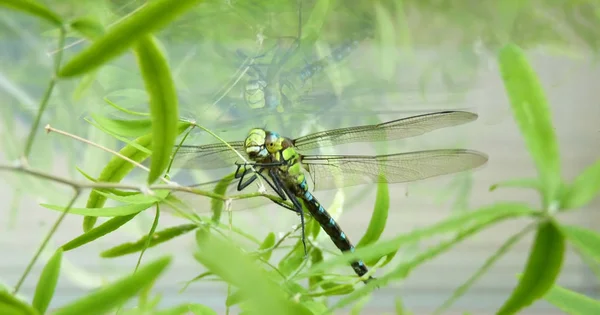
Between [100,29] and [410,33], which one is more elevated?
[410,33]

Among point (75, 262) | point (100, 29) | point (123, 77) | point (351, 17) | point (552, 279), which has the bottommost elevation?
point (552, 279)

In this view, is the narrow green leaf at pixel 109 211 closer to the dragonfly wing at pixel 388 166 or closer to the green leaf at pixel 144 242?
the green leaf at pixel 144 242

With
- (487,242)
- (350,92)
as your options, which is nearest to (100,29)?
(350,92)

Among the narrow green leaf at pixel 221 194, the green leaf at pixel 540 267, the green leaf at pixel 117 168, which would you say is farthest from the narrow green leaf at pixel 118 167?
the green leaf at pixel 540 267

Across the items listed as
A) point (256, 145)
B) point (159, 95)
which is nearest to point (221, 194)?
point (256, 145)

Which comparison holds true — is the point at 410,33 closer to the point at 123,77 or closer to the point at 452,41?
the point at 452,41
